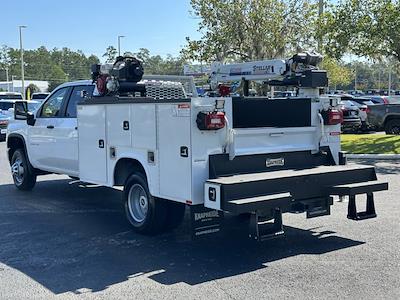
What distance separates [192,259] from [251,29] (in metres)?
21.2

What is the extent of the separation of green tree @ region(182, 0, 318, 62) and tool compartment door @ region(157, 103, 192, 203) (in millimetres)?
20210

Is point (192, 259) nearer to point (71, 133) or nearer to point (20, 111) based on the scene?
point (71, 133)

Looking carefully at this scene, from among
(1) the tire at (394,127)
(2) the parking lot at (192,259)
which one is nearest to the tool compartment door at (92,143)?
(2) the parking lot at (192,259)

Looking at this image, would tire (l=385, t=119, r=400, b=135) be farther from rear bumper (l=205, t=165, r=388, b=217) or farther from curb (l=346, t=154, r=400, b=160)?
rear bumper (l=205, t=165, r=388, b=217)

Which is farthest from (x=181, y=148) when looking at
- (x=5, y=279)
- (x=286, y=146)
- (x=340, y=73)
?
(x=340, y=73)

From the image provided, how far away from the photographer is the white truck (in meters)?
6.06

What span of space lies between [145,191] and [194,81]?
116 inches

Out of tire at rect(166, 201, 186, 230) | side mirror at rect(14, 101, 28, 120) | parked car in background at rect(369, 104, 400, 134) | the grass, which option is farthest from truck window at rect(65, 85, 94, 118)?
parked car in background at rect(369, 104, 400, 134)

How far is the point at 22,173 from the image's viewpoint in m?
10.6

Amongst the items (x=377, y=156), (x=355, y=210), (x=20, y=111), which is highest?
(x=20, y=111)

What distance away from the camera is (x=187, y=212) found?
8719 mm

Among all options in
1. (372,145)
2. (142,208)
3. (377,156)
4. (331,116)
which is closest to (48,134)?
(142,208)

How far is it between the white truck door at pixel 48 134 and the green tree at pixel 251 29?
17126 millimetres

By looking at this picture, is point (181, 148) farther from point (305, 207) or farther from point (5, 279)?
point (5, 279)
